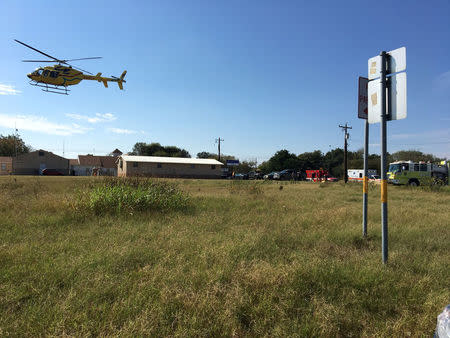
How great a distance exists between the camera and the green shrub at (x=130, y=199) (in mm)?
7156

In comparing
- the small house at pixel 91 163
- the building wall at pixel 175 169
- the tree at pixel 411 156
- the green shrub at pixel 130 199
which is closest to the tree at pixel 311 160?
the tree at pixel 411 156

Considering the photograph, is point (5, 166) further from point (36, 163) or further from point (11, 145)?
point (11, 145)

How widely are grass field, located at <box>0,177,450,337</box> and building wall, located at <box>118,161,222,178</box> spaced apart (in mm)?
38507

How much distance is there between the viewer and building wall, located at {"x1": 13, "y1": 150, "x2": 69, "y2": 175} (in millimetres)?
50094

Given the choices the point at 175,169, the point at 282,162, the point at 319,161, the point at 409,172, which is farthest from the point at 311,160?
the point at 409,172

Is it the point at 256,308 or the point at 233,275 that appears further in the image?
the point at 233,275

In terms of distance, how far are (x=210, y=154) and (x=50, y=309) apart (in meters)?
89.9

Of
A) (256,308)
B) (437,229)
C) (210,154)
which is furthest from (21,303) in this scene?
(210,154)

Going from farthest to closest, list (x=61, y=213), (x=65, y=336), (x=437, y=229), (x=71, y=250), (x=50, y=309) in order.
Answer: (x=61, y=213) → (x=437, y=229) → (x=71, y=250) → (x=50, y=309) → (x=65, y=336)

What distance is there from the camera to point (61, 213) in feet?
21.7

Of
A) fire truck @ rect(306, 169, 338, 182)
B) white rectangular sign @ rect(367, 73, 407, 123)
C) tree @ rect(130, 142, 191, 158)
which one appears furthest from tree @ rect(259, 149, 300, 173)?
white rectangular sign @ rect(367, 73, 407, 123)

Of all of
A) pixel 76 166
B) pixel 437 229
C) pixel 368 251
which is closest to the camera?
pixel 368 251

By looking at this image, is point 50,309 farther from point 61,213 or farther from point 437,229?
point 437,229

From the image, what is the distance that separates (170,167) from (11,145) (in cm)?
4598
